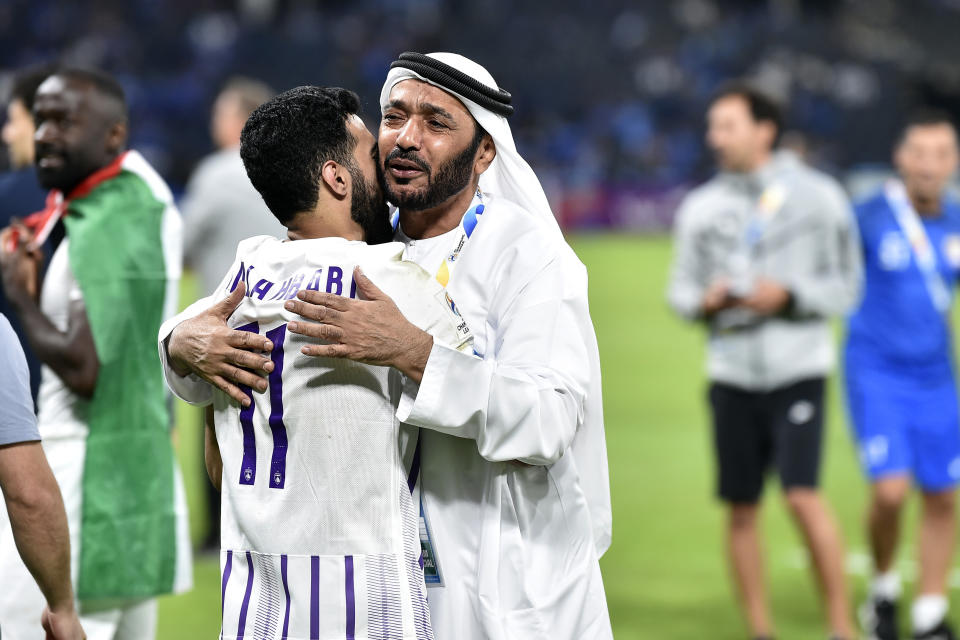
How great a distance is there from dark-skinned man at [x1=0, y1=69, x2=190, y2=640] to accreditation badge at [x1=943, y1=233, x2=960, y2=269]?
4.02 metres

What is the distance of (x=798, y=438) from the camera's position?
5.70 m

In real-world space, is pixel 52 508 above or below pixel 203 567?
above

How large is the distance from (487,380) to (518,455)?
0.16m

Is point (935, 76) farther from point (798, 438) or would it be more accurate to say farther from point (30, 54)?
point (798, 438)

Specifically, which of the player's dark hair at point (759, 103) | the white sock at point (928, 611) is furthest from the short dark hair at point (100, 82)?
the white sock at point (928, 611)

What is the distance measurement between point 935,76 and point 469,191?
1202 inches

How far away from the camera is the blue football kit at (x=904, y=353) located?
19.8 ft

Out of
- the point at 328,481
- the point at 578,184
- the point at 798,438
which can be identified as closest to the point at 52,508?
the point at 328,481

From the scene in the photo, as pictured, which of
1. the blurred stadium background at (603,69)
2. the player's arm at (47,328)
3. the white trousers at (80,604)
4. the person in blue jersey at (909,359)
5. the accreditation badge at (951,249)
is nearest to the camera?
the white trousers at (80,604)

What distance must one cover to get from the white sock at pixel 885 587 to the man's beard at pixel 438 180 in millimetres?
3785

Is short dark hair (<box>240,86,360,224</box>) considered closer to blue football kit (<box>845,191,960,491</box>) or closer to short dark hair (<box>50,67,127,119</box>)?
short dark hair (<box>50,67,127,119</box>)

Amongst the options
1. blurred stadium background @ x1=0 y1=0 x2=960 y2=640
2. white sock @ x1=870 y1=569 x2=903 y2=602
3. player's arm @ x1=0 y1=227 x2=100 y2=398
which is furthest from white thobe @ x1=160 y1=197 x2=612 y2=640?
blurred stadium background @ x1=0 y1=0 x2=960 y2=640

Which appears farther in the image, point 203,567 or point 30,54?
point 30,54

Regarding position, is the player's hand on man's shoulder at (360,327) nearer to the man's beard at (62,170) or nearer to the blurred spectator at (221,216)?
the man's beard at (62,170)
